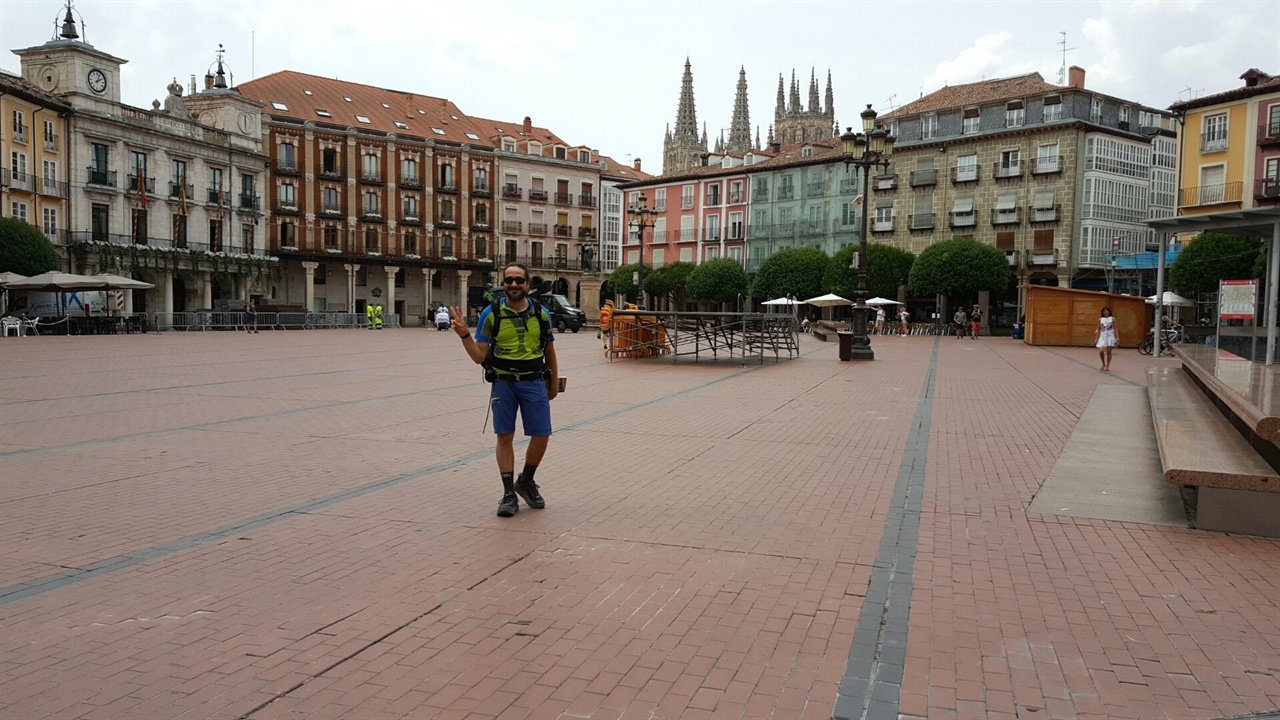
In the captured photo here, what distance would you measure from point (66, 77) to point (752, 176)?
139 feet

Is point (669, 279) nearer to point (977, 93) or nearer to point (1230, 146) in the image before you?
point (977, 93)

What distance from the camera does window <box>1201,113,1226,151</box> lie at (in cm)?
4244

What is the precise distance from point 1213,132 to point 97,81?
54.1 metres

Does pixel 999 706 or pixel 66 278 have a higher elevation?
pixel 66 278

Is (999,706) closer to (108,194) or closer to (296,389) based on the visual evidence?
(296,389)

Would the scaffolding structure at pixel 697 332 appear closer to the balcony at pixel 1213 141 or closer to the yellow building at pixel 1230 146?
the yellow building at pixel 1230 146

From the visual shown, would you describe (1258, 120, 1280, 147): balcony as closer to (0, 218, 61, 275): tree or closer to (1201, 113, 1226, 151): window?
(1201, 113, 1226, 151): window

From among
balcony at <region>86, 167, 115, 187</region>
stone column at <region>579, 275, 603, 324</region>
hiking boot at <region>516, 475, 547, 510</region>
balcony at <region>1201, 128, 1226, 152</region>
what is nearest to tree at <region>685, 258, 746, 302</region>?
stone column at <region>579, 275, 603, 324</region>

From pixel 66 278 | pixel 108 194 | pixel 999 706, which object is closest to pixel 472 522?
pixel 999 706

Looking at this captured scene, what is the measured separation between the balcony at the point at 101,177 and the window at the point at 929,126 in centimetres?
4594

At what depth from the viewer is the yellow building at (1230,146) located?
40.7 metres

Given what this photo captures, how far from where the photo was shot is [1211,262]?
132 ft

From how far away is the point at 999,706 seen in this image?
3.37m

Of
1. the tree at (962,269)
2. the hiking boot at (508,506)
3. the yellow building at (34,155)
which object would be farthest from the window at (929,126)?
the hiking boot at (508,506)
